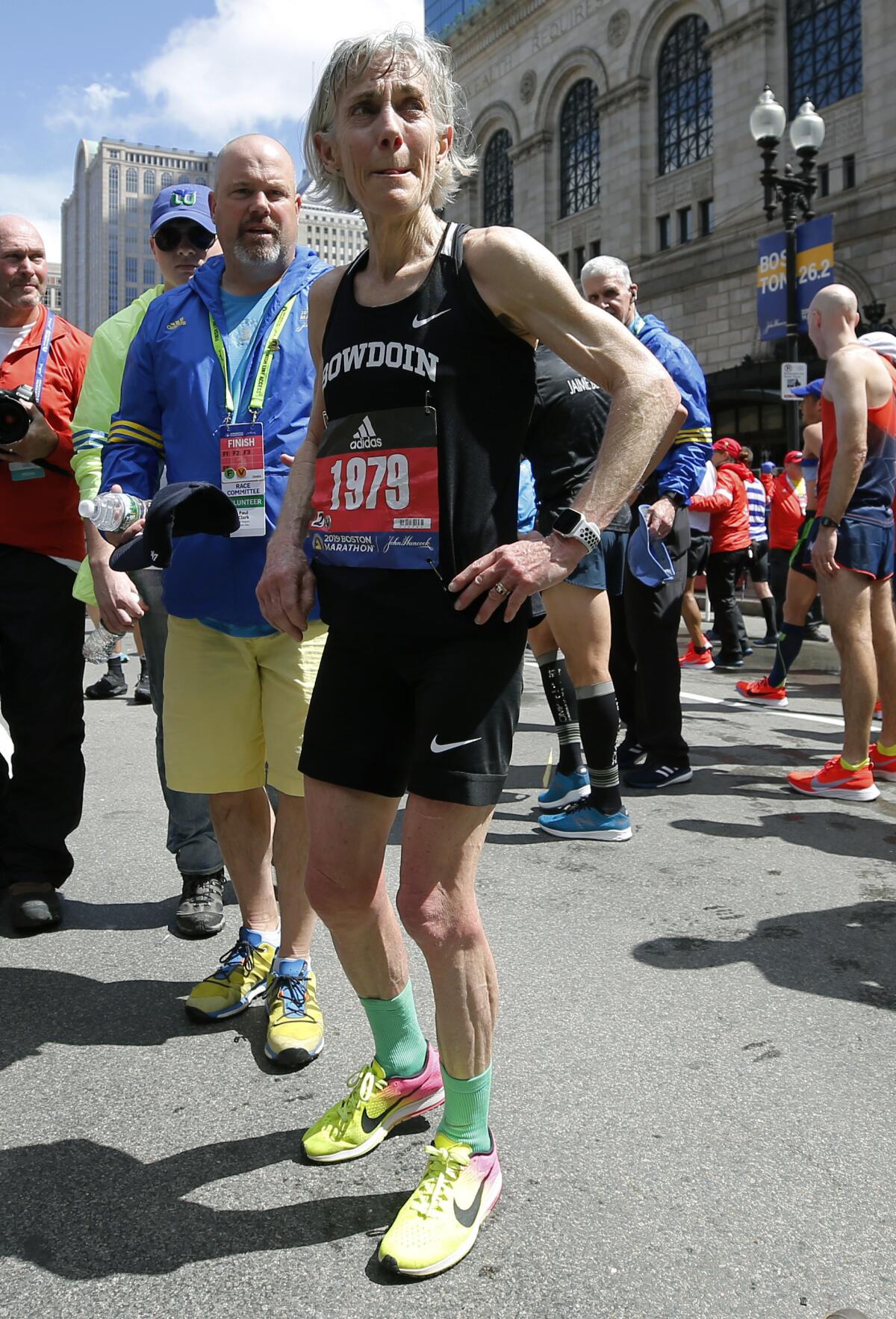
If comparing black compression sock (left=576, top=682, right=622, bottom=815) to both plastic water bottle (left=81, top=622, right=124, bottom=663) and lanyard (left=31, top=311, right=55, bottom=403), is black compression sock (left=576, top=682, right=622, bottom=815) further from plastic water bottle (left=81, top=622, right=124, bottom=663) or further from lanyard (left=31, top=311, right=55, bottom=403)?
lanyard (left=31, top=311, right=55, bottom=403)

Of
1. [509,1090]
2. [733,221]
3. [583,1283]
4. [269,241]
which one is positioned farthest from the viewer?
[733,221]

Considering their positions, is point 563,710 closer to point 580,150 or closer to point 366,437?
point 366,437

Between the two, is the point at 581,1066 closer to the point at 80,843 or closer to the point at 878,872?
the point at 878,872

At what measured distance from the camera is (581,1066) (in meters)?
2.71

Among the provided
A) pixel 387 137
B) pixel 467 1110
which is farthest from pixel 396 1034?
pixel 387 137

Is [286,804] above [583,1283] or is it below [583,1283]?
above

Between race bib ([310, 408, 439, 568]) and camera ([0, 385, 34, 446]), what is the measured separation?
74.7 inches

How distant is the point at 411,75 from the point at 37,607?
2.49m

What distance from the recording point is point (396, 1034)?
2441mm

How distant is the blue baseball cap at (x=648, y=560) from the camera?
5.21 m

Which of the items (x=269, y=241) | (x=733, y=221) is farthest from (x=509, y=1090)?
(x=733, y=221)

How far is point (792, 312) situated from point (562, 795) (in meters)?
13.0

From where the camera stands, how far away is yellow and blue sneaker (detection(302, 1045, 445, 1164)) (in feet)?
7.66

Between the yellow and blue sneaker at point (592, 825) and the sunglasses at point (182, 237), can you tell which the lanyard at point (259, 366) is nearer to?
the sunglasses at point (182, 237)
